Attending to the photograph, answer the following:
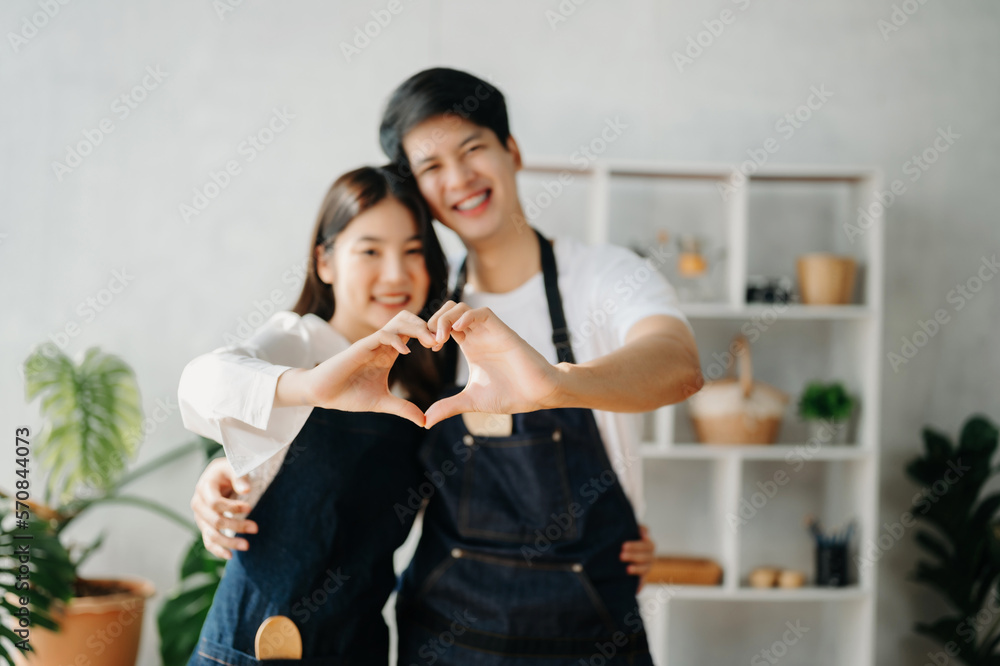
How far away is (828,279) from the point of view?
9.24 feet

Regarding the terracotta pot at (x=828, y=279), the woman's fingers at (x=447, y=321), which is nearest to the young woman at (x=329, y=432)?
the woman's fingers at (x=447, y=321)

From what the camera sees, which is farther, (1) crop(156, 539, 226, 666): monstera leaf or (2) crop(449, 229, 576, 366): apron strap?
(1) crop(156, 539, 226, 666): monstera leaf

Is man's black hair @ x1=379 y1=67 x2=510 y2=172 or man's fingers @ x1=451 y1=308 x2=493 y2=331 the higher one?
man's black hair @ x1=379 y1=67 x2=510 y2=172

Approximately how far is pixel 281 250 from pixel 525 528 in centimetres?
198

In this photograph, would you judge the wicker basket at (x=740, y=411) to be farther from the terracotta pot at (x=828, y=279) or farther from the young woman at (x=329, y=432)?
the young woman at (x=329, y=432)

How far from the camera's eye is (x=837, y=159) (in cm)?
314

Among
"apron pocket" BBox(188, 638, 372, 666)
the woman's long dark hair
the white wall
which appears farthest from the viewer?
the white wall

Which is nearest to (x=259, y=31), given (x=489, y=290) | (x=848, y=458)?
(x=489, y=290)

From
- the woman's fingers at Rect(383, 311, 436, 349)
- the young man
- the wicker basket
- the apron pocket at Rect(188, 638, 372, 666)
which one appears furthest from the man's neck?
the wicker basket

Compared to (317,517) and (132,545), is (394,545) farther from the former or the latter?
(132,545)

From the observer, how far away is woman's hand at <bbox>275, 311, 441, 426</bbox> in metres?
0.95

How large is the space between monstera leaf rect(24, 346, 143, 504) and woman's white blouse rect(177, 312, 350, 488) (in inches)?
61.3

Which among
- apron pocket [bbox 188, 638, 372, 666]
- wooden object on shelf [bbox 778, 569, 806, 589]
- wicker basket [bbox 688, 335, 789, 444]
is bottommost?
wooden object on shelf [bbox 778, 569, 806, 589]

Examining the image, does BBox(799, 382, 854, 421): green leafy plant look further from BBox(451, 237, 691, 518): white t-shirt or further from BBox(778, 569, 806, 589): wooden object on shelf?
BBox(451, 237, 691, 518): white t-shirt
